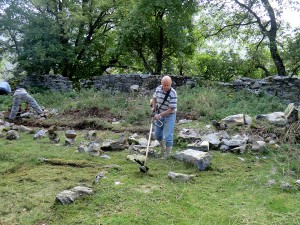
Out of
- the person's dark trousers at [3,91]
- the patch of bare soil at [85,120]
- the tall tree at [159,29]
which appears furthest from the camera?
the tall tree at [159,29]

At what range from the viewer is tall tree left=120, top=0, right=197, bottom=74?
14.3 metres

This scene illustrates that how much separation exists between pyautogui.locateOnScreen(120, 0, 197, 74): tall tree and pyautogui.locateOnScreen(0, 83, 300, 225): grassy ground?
354 inches

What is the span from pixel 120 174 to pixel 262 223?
7.41 feet

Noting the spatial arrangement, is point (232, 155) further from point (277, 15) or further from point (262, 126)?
point (277, 15)

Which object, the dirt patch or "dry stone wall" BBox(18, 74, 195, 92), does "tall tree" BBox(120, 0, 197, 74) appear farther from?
the dirt patch

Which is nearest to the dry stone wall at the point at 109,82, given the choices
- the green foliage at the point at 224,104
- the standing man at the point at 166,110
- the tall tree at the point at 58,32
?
the tall tree at the point at 58,32

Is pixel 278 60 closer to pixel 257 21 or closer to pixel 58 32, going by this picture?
pixel 257 21

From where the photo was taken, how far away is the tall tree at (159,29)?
14.3 metres

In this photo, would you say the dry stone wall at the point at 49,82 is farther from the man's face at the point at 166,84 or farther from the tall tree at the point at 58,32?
the man's face at the point at 166,84

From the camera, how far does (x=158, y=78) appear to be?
1312 centimetres

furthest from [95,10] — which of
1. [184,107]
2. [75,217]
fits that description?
[75,217]

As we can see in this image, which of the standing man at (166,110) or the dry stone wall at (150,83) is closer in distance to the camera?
the standing man at (166,110)

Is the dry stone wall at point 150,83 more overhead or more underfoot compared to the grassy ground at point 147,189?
more overhead

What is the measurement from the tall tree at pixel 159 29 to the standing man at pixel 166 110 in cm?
887
